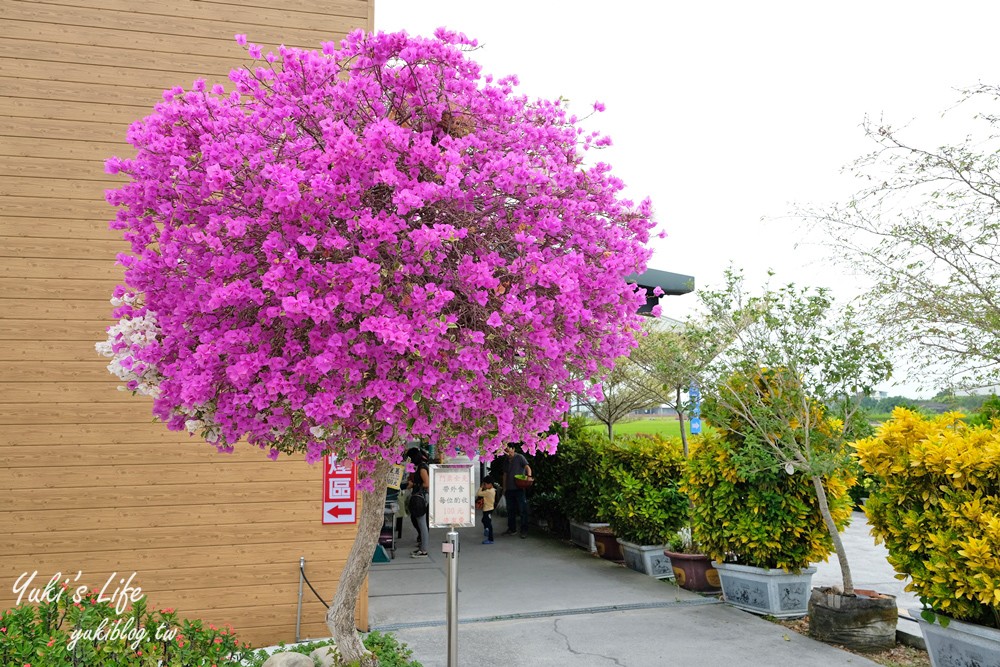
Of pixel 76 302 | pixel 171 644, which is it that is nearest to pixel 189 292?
pixel 171 644

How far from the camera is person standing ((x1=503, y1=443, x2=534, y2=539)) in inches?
518

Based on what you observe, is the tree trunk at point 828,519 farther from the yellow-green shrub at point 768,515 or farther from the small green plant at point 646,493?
the small green plant at point 646,493

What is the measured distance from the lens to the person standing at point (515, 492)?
1315cm

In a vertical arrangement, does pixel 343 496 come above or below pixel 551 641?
above

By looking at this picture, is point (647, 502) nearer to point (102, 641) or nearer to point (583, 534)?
point (583, 534)

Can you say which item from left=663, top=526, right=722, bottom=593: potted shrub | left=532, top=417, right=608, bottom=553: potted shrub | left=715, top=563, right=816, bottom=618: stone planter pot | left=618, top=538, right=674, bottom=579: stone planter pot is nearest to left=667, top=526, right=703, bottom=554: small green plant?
left=663, top=526, right=722, bottom=593: potted shrub

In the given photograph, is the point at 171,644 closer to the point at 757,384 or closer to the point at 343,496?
the point at 343,496

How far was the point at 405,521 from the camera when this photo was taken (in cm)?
1608

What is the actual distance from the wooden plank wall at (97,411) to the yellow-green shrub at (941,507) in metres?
4.87

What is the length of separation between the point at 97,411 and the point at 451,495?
12.7ft

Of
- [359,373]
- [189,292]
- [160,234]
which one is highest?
[160,234]

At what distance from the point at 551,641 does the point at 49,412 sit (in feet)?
16.4

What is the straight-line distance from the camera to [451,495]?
486 centimetres

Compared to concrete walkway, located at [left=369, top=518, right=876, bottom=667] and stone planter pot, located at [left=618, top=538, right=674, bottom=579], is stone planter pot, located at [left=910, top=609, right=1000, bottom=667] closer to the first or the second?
concrete walkway, located at [left=369, top=518, right=876, bottom=667]
